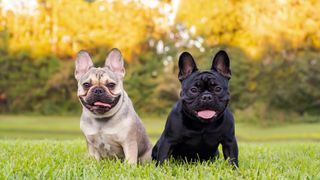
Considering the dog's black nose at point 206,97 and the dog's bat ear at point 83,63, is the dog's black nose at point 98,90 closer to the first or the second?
the dog's bat ear at point 83,63

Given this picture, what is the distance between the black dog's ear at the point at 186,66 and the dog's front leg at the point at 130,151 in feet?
2.41

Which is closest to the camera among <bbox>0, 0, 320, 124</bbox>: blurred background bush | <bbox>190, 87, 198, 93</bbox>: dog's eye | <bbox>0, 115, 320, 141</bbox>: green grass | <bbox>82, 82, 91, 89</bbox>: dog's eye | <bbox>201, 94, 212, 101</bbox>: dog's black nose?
<bbox>201, 94, 212, 101</bbox>: dog's black nose

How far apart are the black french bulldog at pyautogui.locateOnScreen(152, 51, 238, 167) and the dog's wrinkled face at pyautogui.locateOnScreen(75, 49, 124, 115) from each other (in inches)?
21.8

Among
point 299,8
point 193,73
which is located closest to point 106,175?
point 193,73

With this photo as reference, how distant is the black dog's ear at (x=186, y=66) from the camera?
Result: 3.80 m

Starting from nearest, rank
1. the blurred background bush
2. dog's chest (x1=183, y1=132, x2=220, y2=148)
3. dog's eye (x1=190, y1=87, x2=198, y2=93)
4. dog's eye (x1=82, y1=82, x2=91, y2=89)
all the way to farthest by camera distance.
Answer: dog's eye (x1=190, y1=87, x2=198, y2=93) < dog's chest (x1=183, y1=132, x2=220, y2=148) < dog's eye (x1=82, y1=82, x2=91, y2=89) < the blurred background bush

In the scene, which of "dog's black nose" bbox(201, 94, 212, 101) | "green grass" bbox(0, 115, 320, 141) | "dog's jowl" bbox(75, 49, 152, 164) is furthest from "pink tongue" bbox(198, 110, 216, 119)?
"green grass" bbox(0, 115, 320, 141)

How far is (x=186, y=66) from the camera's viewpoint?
12.5 feet

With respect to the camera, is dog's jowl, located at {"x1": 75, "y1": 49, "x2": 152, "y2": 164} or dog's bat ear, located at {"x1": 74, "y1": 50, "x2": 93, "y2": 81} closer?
dog's jowl, located at {"x1": 75, "y1": 49, "x2": 152, "y2": 164}

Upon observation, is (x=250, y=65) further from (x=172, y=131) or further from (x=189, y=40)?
(x=172, y=131)

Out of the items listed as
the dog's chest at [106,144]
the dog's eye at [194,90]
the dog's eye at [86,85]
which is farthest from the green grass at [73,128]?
the dog's eye at [194,90]

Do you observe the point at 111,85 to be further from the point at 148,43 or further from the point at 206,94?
the point at 148,43

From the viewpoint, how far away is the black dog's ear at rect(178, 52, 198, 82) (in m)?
3.80

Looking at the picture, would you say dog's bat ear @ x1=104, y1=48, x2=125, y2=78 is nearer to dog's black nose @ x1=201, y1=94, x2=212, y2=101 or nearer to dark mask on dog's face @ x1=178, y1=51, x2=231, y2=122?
dark mask on dog's face @ x1=178, y1=51, x2=231, y2=122
